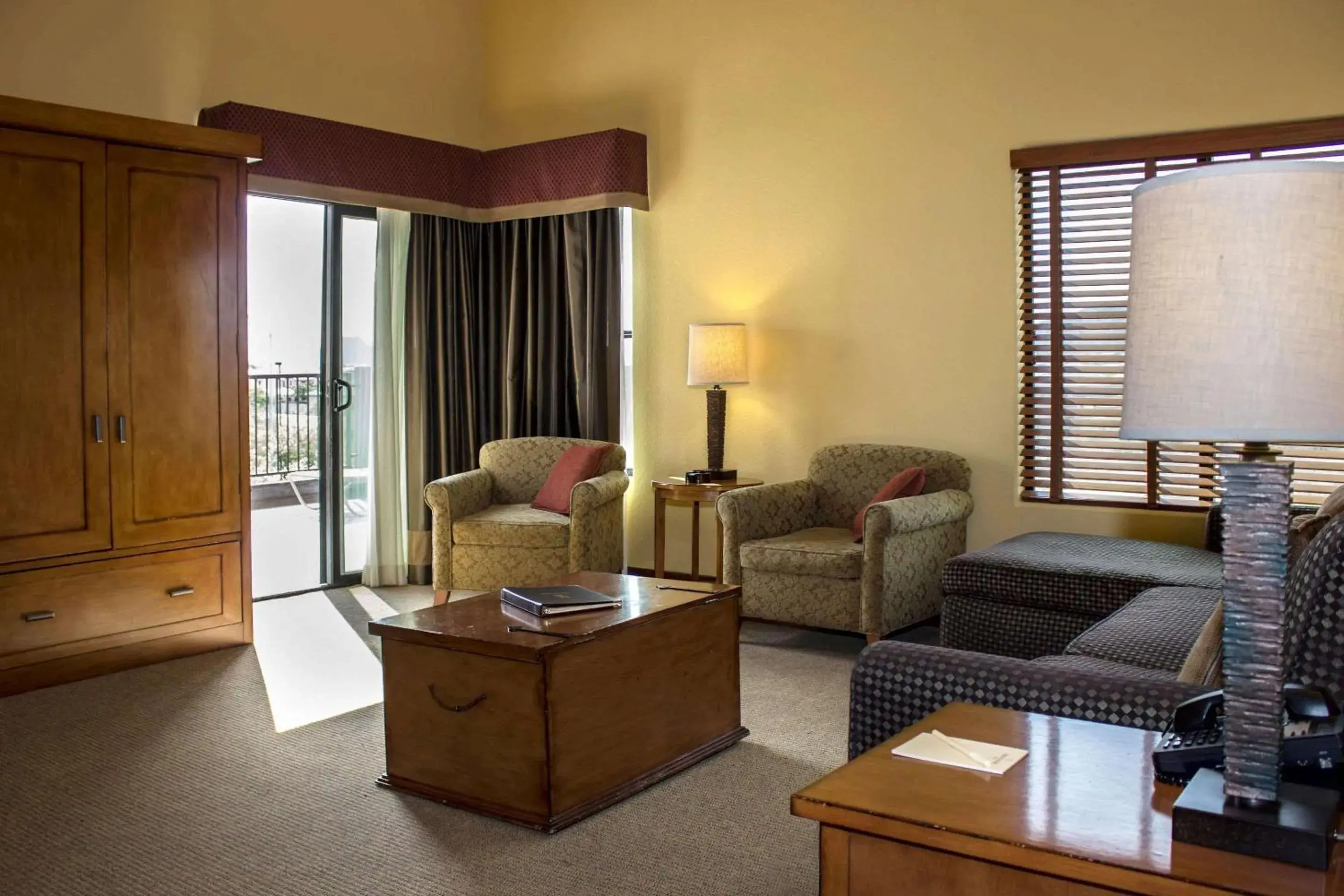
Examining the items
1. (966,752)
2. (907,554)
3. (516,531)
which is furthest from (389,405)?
(966,752)

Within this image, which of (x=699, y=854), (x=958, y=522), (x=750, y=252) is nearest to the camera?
(x=699, y=854)

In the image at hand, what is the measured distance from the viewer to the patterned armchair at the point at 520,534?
5.66 m

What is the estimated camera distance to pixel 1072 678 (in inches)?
84.7

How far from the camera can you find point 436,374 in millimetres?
6762

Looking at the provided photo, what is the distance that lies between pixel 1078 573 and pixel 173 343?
3643 millimetres

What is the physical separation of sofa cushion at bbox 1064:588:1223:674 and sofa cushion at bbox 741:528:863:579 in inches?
49.5

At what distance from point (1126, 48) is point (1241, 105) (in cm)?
54

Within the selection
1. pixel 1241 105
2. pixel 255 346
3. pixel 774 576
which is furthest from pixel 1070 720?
pixel 255 346

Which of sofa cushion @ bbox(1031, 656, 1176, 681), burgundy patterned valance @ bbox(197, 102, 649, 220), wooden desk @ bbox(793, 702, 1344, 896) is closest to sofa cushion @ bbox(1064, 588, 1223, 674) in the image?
sofa cushion @ bbox(1031, 656, 1176, 681)

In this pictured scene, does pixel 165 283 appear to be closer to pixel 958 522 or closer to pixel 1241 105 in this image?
pixel 958 522

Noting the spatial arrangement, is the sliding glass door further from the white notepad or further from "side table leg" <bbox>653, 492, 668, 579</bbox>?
the white notepad

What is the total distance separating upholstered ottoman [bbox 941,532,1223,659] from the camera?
3998 millimetres

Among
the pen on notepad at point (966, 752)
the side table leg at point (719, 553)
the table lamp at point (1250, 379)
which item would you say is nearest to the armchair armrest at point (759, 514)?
the side table leg at point (719, 553)

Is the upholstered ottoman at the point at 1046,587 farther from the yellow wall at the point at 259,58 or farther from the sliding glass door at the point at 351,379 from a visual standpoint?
the yellow wall at the point at 259,58
